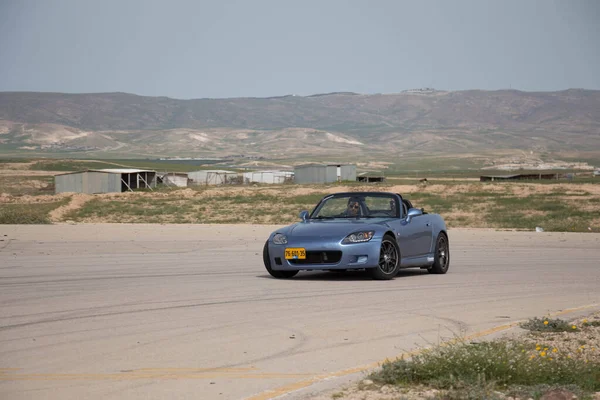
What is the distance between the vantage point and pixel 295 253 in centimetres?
1562

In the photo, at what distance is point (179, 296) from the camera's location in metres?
13.3

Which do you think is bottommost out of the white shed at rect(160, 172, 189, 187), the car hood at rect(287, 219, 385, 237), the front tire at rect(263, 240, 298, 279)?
the front tire at rect(263, 240, 298, 279)

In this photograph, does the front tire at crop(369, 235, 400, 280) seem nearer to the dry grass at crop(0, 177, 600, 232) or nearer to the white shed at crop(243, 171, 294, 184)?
the dry grass at crop(0, 177, 600, 232)

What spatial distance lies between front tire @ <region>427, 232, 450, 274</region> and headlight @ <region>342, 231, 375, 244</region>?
2.26m

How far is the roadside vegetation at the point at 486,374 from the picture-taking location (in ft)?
23.0

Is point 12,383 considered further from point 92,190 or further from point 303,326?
point 92,190

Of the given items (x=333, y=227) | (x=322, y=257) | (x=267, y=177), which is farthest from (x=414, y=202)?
(x=267, y=177)

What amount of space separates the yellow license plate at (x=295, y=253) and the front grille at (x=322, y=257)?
0.22 feet

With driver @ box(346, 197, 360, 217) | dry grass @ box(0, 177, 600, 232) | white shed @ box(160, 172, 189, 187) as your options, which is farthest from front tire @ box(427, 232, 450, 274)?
white shed @ box(160, 172, 189, 187)

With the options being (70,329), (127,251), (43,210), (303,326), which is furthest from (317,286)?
(43,210)

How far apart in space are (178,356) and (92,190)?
67471 millimetres

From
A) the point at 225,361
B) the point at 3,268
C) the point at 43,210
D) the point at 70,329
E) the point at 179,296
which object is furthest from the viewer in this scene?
the point at 43,210

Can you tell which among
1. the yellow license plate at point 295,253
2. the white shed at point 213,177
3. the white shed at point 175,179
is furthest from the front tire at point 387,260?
the white shed at point 213,177

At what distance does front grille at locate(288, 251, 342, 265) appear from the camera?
1545 cm
